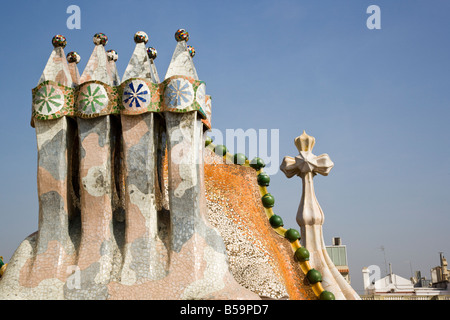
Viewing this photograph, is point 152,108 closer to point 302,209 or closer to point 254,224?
point 254,224

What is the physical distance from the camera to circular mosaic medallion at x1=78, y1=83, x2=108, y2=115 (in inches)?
288

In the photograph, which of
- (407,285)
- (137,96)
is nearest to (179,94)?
(137,96)

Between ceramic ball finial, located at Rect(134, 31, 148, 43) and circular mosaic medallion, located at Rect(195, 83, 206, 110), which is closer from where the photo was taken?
circular mosaic medallion, located at Rect(195, 83, 206, 110)

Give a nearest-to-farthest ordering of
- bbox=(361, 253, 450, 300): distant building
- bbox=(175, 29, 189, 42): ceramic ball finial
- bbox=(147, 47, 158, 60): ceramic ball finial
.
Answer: bbox=(175, 29, 189, 42): ceramic ball finial → bbox=(147, 47, 158, 60): ceramic ball finial → bbox=(361, 253, 450, 300): distant building

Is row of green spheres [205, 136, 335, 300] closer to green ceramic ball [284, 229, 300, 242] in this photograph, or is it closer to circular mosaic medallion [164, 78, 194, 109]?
green ceramic ball [284, 229, 300, 242]

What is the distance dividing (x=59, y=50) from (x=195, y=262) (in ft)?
14.5

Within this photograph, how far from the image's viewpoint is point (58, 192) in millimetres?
7266

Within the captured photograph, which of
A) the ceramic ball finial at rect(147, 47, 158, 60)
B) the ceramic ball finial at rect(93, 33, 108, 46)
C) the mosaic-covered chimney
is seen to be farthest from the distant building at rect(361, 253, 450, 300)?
the ceramic ball finial at rect(93, 33, 108, 46)

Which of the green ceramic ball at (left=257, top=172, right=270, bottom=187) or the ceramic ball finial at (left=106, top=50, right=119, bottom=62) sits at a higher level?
the ceramic ball finial at (left=106, top=50, right=119, bottom=62)

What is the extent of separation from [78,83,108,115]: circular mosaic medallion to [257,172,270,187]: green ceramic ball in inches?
154

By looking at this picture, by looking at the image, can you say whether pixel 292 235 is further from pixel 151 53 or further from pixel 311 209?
pixel 151 53

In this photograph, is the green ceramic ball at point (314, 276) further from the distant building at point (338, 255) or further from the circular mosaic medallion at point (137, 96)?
the distant building at point (338, 255)
